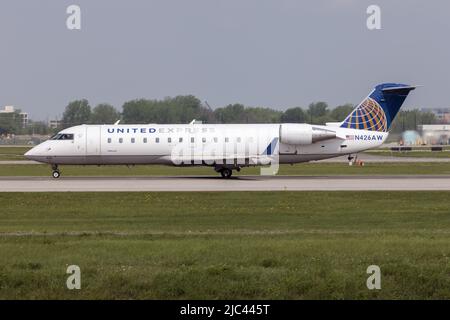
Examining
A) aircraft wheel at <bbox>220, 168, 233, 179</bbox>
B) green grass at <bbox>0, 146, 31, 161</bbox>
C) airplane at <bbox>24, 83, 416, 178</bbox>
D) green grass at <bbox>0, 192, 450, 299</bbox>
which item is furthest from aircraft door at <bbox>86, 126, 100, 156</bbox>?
green grass at <bbox>0, 146, 31, 161</bbox>

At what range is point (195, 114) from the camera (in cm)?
10138

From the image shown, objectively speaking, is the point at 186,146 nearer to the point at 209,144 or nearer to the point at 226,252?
the point at 209,144

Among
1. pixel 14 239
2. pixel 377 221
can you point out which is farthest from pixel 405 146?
pixel 14 239

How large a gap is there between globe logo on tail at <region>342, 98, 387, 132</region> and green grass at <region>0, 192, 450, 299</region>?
21.1 m

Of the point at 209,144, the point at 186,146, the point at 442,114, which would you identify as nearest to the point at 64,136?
the point at 186,146

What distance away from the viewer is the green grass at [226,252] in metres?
14.0

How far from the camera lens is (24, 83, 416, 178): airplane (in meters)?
46.7

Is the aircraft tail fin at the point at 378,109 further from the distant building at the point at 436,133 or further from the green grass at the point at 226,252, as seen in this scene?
the distant building at the point at 436,133

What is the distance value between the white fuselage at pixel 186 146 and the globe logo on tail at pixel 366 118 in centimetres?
70

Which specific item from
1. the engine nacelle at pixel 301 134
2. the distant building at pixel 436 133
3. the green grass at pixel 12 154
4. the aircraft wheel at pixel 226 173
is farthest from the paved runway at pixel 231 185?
the distant building at pixel 436 133

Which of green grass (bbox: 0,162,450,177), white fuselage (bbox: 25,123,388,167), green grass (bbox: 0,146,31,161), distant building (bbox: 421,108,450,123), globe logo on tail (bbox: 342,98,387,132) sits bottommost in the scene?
green grass (bbox: 0,162,450,177)

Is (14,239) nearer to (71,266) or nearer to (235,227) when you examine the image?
(71,266)

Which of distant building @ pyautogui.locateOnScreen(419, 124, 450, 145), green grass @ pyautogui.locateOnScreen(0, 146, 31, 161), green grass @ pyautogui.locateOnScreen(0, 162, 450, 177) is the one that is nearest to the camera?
green grass @ pyautogui.locateOnScreen(0, 162, 450, 177)

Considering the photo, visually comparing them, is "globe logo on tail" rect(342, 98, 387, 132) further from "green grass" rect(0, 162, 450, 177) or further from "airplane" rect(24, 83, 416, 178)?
"green grass" rect(0, 162, 450, 177)
